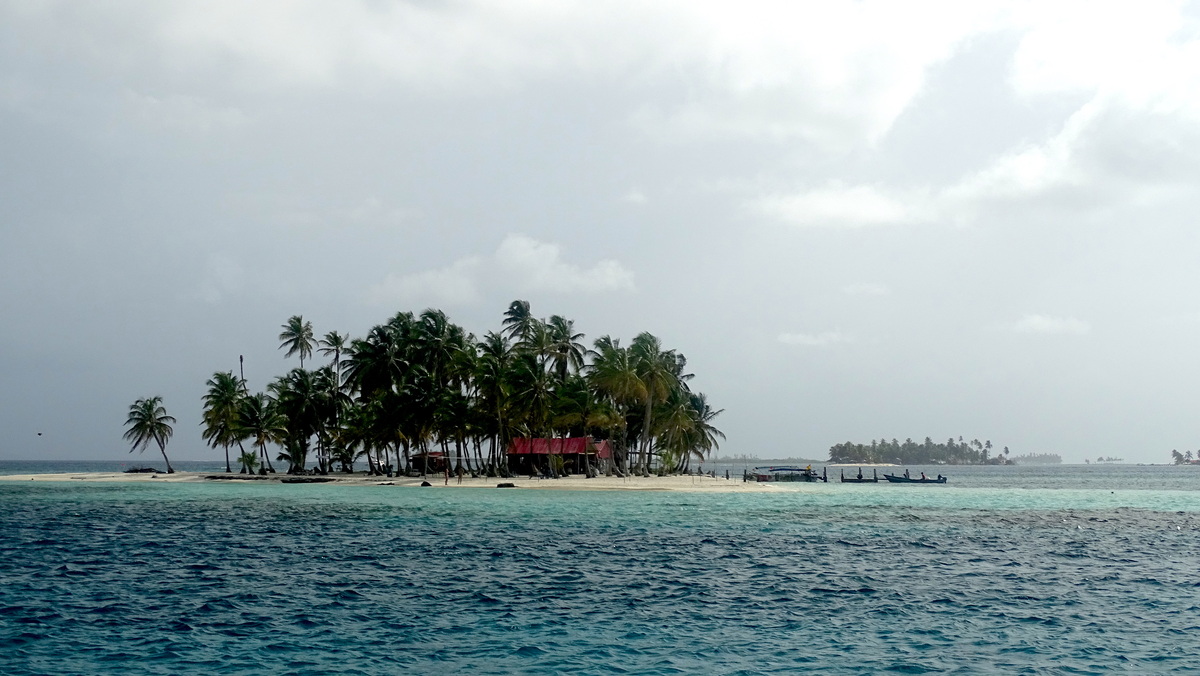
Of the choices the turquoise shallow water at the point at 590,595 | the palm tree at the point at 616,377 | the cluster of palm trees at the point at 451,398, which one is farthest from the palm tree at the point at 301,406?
the turquoise shallow water at the point at 590,595

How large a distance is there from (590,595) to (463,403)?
210 feet

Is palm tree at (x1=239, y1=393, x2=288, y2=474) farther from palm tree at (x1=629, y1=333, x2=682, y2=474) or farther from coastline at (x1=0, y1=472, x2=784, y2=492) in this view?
palm tree at (x1=629, y1=333, x2=682, y2=474)

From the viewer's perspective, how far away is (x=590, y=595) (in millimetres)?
23391

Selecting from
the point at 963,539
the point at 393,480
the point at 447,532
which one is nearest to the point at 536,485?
the point at 393,480

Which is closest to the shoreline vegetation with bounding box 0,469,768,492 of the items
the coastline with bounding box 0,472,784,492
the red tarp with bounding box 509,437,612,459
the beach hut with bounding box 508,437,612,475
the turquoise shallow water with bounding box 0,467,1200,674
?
the coastline with bounding box 0,472,784,492

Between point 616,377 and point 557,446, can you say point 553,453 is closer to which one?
point 557,446

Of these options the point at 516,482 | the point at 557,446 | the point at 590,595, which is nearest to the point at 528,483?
the point at 516,482

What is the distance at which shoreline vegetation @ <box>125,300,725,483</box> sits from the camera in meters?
85.7

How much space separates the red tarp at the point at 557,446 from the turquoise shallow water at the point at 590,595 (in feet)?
150

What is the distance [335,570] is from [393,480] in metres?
61.2

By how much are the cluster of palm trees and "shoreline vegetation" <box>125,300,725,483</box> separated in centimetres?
14

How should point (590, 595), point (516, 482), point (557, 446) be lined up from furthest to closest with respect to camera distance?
point (557, 446), point (516, 482), point (590, 595)

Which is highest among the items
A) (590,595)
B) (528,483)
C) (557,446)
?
(557,446)

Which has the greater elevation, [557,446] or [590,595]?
[557,446]
